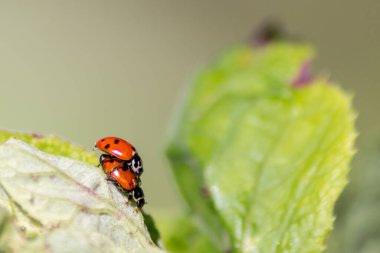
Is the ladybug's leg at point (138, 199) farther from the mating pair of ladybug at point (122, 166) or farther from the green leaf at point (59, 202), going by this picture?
the green leaf at point (59, 202)

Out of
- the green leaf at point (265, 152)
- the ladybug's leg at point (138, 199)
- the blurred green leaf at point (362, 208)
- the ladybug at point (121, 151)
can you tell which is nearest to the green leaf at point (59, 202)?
the ladybug's leg at point (138, 199)

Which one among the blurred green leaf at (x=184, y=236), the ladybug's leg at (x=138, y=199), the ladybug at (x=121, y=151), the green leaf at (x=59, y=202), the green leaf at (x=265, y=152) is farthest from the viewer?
the ladybug at (x=121, y=151)

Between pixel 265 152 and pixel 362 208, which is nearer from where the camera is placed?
pixel 265 152

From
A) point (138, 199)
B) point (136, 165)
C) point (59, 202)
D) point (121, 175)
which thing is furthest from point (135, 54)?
point (59, 202)

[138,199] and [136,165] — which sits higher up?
[136,165]

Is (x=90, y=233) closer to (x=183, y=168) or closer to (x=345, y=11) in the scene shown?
(x=183, y=168)

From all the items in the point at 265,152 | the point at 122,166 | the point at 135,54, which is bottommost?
the point at 122,166

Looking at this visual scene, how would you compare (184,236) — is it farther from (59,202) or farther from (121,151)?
(59,202)

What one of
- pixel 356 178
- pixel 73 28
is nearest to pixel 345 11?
pixel 73 28
